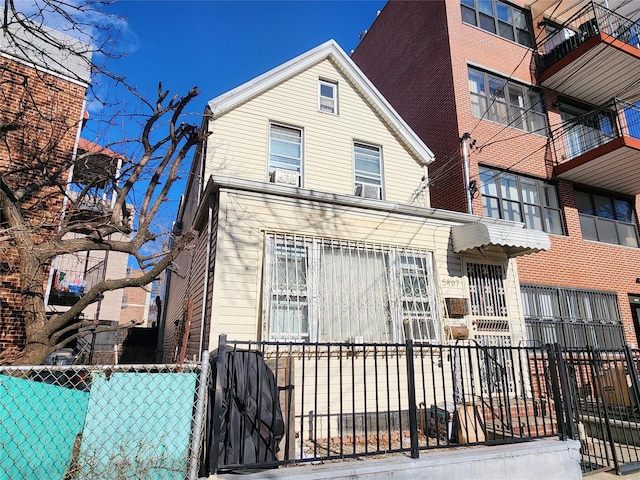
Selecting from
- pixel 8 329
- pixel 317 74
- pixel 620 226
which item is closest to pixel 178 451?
pixel 8 329

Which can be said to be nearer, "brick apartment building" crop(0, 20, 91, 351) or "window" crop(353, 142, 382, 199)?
"brick apartment building" crop(0, 20, 91, 351)

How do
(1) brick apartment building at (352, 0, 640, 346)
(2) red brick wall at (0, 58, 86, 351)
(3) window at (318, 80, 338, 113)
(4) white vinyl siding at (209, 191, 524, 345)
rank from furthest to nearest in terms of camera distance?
(1) brick apartment building at (352, 0, 640, 346)
(3) window at (318, 80, 338, 113)
(2) red brick wall at (0, 58, 86, 351)
(4) white vinyl siding at (209, 191, 524, 345)

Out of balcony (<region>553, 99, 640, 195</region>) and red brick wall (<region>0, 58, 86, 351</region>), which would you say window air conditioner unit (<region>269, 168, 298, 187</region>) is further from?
balcony (<region>553, 99, 640, 195</region>)

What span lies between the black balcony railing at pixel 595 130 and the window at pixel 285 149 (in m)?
8.93

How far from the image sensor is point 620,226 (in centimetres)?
1299

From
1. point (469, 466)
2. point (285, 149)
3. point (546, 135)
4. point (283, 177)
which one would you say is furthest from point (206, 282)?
point (546, 135)

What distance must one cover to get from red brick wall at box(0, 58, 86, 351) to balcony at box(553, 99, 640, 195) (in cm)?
1371

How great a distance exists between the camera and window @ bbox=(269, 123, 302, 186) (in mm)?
9695

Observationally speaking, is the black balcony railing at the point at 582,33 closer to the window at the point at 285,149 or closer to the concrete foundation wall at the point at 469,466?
the window at the point at 285,149

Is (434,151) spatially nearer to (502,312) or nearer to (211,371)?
(502,312)

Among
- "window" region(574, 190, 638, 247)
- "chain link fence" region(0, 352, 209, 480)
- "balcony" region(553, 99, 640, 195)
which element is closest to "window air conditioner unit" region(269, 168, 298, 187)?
"chain link fence" region(0, 352, 209, 480)

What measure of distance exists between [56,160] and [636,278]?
16.8 metres

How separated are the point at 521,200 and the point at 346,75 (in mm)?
6526

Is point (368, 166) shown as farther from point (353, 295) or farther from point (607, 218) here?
point (607, 218)
